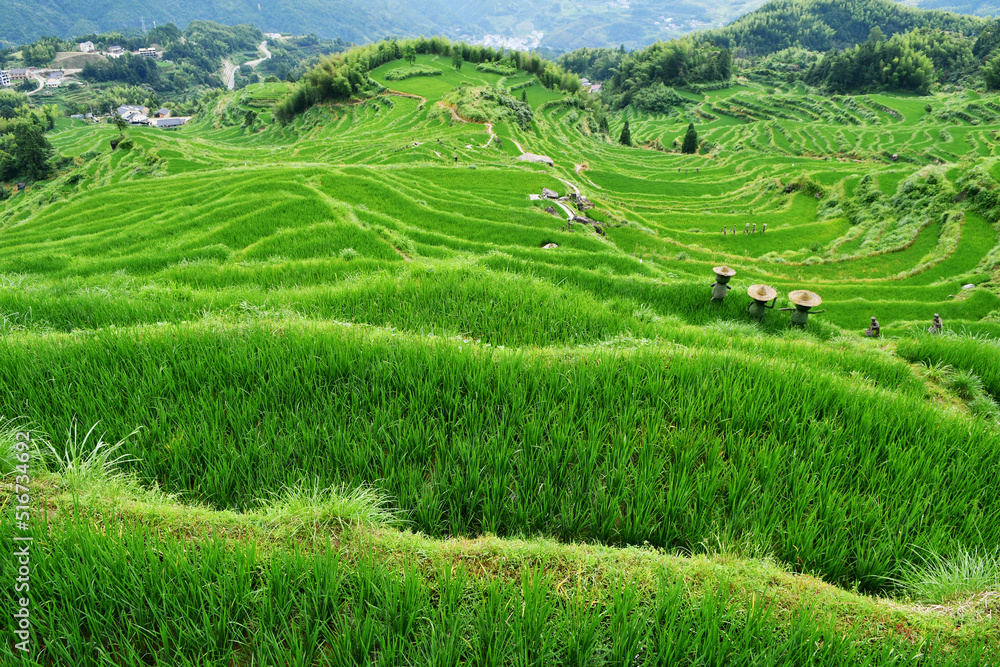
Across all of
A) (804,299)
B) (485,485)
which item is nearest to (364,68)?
(804,299)

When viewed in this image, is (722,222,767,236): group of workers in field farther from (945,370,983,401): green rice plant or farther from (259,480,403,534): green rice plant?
(259,480,403,534): green rice plant

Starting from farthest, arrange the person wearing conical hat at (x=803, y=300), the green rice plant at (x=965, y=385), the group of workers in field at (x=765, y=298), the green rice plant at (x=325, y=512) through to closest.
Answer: the group of workers in field at (x=765, y=298) < the person wearing conical hat at (x=803, y=300) < the green rice plant at (x=965, y=385) < the green rice plant at (x=325, y=512)

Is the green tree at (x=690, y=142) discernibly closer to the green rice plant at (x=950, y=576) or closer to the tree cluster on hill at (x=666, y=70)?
the tree cluster on hill at (x=666, y=70)

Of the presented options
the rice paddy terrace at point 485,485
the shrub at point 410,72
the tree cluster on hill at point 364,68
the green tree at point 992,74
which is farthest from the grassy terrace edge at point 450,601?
the green tree at point 992,74

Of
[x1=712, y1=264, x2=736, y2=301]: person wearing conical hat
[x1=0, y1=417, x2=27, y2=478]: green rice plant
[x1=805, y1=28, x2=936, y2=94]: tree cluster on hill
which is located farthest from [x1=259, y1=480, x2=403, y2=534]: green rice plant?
[x1=805, y1=28, x2=936, y2=94]: tree cluster on hill

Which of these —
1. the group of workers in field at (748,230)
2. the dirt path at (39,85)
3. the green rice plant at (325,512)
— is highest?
the dirt path at (39,85)

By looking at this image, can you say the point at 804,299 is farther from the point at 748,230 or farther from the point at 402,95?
the point at 402,95

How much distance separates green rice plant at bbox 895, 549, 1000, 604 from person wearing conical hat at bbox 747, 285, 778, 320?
304 inches

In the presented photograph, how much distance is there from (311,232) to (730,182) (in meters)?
76.8

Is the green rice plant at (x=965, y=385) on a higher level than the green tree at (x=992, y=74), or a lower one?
lower

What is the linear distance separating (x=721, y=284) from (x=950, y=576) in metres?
9.45

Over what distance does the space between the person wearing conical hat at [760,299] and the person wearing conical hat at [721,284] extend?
2.21 feet

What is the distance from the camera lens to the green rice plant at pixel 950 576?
2.62 m

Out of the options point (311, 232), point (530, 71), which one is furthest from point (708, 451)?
point (530, 71)
